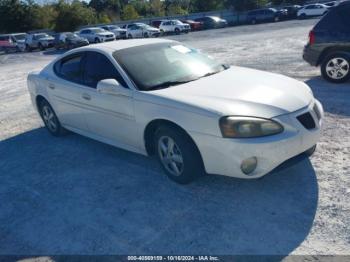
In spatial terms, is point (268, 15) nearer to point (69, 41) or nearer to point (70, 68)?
point (69, 41)

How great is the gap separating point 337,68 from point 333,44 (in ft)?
1.75

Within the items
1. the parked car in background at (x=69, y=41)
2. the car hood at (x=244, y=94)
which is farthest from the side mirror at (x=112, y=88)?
the parked car in background at (x=69, y=41)

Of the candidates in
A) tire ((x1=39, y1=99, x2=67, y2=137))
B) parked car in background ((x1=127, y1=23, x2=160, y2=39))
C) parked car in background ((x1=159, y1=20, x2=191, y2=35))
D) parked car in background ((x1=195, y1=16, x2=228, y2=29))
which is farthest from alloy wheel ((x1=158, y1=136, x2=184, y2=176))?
parked car in background ((x1=195, y1=16, x2=228, y2=29))

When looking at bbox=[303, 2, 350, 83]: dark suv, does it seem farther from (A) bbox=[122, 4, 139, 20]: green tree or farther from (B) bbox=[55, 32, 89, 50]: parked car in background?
(A) bbox=[122, 4, 139, 20]: green tree

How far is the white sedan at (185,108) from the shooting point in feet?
12.3

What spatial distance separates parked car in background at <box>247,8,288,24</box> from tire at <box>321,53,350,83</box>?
114ft

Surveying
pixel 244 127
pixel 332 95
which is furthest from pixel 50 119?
pixel 332 95

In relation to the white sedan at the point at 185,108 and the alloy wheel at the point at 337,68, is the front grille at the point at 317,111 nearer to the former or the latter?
the white sedan at the point at 185,108

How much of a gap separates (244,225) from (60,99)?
12.0 ft

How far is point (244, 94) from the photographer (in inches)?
161

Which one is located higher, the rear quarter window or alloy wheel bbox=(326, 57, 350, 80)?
the rear quarter window

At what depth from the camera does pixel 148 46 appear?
5.20 metres

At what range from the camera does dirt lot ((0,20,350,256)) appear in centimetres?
336

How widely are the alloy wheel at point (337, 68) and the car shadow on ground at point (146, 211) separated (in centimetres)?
453
